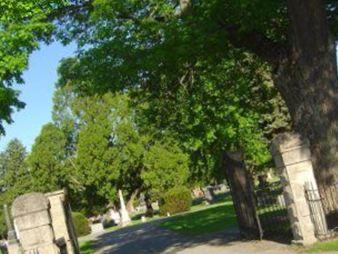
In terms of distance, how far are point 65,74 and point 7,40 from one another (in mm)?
3246

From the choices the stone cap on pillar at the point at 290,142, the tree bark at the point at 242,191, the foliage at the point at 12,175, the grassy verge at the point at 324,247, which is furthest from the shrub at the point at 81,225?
the grassy verge at the point at 324,247

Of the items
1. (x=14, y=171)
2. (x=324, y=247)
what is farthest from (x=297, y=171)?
(x=14, y=171)

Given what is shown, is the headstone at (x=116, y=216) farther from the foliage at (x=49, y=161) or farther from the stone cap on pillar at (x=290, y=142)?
the stone cap on pillar at (x=290, y=142)

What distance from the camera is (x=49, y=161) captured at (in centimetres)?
6025

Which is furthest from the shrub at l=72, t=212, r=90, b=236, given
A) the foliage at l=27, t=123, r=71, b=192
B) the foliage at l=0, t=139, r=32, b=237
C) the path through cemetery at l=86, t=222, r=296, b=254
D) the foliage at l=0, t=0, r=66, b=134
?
the foliage at l=0, t=0, r=66, b=134

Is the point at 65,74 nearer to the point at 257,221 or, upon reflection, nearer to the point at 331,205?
the point at 257,221

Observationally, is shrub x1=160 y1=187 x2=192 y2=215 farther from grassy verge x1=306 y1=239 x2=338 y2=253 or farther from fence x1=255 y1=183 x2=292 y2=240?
grassy verge x1=306 y1=239 x2=338 y2=253

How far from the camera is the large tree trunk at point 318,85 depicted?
599 inches

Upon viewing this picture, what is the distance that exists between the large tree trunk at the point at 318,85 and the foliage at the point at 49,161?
4568 centimetres

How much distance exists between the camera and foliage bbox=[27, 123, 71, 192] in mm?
59531

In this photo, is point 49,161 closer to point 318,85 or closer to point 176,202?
point 176,202

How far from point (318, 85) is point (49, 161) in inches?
1868

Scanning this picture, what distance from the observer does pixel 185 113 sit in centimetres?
2403

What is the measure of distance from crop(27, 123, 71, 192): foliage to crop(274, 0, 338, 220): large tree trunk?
45675mm
